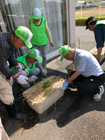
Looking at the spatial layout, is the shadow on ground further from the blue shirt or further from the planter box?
the blue shirt

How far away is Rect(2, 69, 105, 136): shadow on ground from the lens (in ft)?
7.33

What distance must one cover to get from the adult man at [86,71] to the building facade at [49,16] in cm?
238

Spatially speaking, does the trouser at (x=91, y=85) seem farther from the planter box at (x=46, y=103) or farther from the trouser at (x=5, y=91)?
the trouser at (x=5, y=91)

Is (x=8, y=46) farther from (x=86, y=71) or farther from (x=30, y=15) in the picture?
(x=30, y=15)

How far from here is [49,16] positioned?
4.75m

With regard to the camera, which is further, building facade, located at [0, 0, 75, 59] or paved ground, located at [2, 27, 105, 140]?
building facade, located at [0, 0, 75, 59]

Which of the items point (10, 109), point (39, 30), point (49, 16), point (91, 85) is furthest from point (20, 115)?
point (49, 16)

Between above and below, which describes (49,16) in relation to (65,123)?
above

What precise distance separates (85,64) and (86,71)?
10.0 inches

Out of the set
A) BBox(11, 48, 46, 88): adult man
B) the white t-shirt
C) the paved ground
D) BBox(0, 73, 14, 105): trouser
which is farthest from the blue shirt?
BBox(0, 73, 14, 105): trouser

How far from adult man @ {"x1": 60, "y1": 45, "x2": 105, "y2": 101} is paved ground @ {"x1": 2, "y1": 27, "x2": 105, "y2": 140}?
29 cm

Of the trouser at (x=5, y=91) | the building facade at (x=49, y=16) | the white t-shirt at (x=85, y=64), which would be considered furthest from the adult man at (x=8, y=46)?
the building facade at (x=49, y=16)

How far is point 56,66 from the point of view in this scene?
4.30 m

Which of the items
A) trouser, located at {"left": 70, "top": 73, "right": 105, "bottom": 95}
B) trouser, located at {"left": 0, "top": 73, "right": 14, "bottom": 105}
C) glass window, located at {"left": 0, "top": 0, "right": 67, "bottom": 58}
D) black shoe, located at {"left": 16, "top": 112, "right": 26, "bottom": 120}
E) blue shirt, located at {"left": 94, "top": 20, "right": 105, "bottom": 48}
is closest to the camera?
trouser, located at {"left": 0, "top": 73, "right": 14, "bottom": 105}
